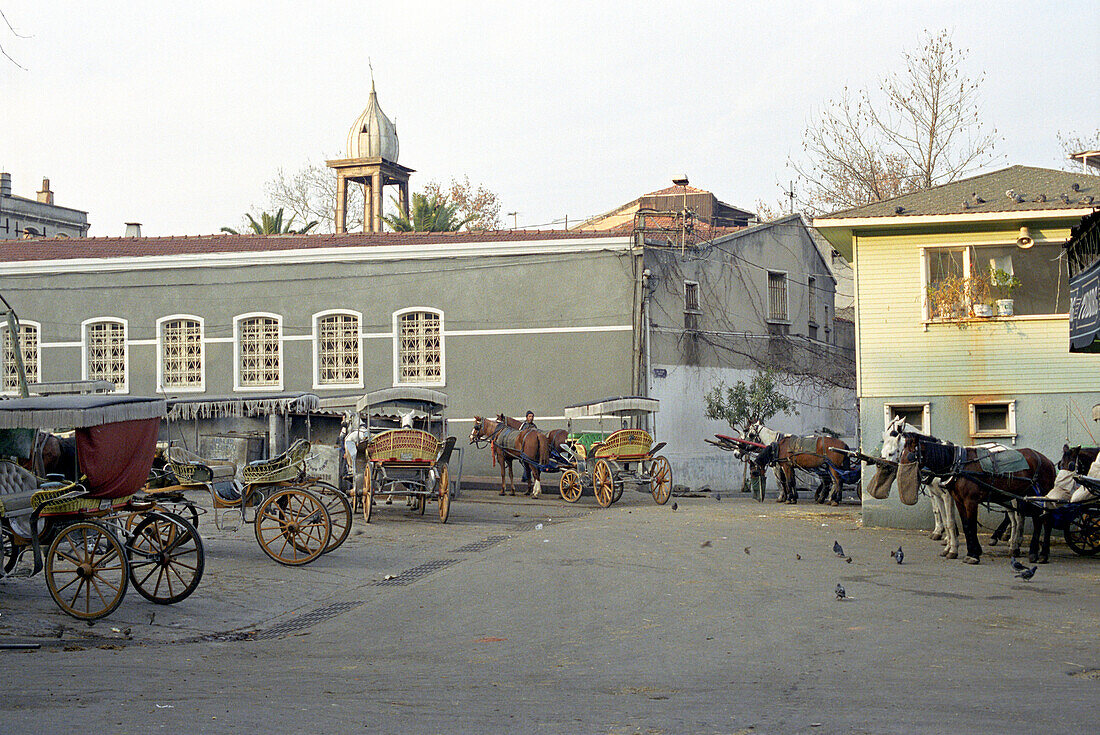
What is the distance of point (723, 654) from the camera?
8.86 meters

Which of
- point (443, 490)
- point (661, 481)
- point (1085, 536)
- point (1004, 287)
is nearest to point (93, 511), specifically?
point (443, 490)

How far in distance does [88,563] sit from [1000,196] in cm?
1511

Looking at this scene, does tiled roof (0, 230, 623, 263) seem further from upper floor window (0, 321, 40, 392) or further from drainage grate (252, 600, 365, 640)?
drainage grate (252, 600, 365, 640)

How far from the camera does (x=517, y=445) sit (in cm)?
2527

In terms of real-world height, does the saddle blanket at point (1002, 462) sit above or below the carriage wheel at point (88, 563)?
above

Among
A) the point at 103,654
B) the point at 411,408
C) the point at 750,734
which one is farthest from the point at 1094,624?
the point at 411,408

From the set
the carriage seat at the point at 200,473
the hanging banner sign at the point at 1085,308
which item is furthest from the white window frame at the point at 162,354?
the hanging banner sign at the point at 1085,308

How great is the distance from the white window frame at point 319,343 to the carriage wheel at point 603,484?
10.6 m

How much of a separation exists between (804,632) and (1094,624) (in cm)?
268

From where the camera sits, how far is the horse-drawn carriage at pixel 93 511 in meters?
10.5

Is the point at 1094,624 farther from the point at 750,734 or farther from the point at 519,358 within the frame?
the point at 519,358

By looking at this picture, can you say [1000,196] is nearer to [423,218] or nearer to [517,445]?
[517,445]

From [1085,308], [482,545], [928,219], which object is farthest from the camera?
[928,219]

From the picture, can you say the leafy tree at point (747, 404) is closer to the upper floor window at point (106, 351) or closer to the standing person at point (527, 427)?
the standing person at point (527, 427)
